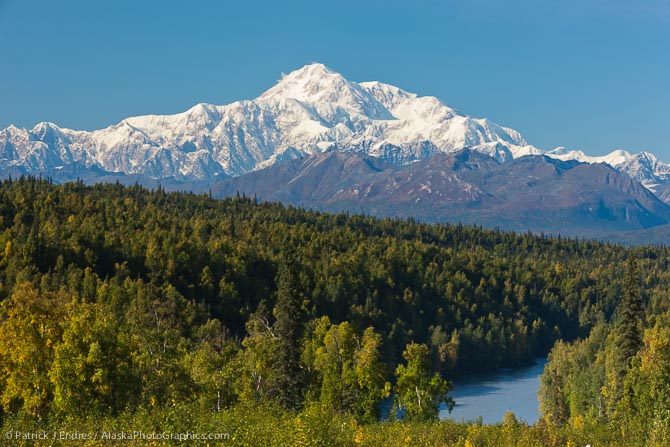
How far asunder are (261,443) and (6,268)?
135 meters

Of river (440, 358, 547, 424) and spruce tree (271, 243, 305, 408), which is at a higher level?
spruce tree (271, 243, 305, 408)

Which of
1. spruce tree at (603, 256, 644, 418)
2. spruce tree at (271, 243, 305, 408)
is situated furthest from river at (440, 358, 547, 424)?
spruce tree at (271, 243, 305, 408)

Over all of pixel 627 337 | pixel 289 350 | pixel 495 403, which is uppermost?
pixel 627 337

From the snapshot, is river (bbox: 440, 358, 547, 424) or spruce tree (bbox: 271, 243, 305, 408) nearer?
spruce tree (bbox: 271, 243, 305, 408)

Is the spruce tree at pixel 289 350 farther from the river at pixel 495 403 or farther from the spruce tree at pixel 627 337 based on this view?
the river at pixel 495 403

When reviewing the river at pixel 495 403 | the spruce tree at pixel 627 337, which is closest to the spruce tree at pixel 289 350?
the spruce tree at pixel 627 337

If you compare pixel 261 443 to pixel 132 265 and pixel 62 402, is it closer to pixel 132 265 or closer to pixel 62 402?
pixel 62 402

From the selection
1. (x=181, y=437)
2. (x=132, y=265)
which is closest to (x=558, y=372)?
(x=132, y=265)

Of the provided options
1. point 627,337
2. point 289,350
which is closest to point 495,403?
point 627,337

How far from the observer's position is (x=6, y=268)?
17388 cm

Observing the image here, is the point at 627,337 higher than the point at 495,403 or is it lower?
higher

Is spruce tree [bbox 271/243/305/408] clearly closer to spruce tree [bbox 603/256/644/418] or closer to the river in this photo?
spruce tree [bbox 603/256/644/418]

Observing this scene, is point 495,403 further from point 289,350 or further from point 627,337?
point 289,350

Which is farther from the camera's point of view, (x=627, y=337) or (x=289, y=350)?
(x=627, y=337)
